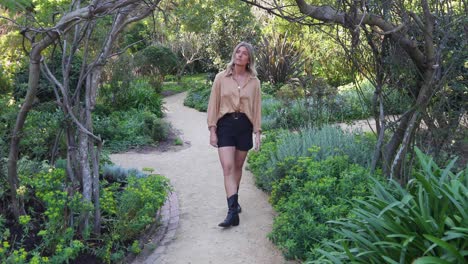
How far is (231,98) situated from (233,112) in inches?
6.0

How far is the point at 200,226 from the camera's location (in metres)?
5.48

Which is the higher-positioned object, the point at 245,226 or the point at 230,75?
the point at 230,75

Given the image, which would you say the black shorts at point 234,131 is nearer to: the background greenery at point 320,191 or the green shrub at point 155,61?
the background greenery at point 320,191

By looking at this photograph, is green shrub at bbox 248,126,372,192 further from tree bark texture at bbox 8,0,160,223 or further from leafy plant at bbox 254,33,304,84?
leafy plant at bbox 254,33,304,84

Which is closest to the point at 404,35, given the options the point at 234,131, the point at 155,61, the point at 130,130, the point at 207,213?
the point at 234,131

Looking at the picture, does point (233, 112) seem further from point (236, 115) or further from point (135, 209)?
point (135, 209)

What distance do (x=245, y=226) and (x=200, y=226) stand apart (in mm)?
503

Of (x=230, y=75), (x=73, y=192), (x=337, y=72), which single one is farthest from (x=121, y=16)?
(x=337, y=72)

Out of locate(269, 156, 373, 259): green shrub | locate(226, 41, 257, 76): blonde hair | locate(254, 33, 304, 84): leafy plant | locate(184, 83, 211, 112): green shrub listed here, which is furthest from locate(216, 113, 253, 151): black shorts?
locate(254, 33, 304, 84): leafy plant

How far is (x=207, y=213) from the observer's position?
232 inches

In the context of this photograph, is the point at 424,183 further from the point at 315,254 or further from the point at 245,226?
the point at 245,226

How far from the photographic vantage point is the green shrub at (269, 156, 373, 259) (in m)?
4.41

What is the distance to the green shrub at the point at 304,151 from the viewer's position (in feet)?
20.5

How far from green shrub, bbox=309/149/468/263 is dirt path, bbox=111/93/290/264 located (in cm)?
119
